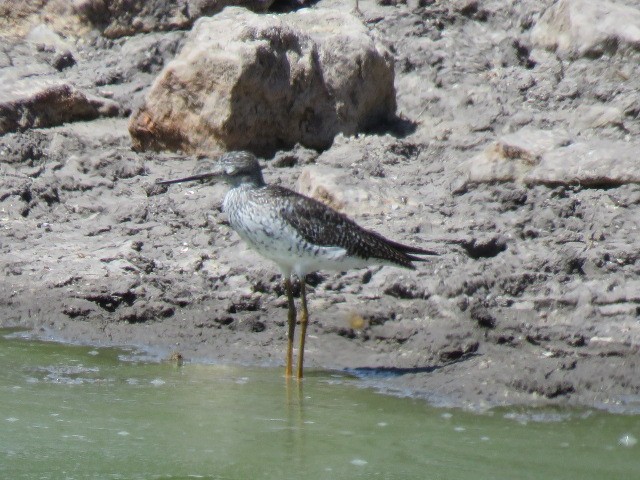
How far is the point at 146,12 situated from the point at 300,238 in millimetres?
4324

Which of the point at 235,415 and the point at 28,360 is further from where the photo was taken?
the point at 28,360

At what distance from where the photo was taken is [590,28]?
9.80 metres

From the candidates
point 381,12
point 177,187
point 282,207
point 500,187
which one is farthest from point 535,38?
point 282,207

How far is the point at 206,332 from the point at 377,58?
3.01 m

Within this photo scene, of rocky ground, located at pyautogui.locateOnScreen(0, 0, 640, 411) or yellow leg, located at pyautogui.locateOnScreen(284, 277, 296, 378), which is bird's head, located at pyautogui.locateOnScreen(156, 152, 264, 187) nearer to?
yellow leg, located at pyautogui.locateOnScreen(284, 277, 296, 378)

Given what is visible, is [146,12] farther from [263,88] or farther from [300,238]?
[300,238]

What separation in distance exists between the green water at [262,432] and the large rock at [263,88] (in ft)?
8.99

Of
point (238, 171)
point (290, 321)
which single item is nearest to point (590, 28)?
point (238, 171)

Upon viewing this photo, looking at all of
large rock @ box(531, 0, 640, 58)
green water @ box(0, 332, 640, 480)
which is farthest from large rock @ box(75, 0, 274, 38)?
green water @ box(0, 332, 640, 480)

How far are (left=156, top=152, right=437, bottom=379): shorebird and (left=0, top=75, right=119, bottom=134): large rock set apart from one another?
2857mm

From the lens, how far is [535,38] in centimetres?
1019

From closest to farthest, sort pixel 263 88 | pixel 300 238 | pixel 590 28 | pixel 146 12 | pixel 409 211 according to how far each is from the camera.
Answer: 1. pixel 300 238
2. pixel 409 211
3. pixel 263 88
4. pixel 590 28
5. pixel 146 12

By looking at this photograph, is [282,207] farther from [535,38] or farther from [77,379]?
[535,38]

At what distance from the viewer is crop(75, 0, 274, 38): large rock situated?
10477 millimetres
